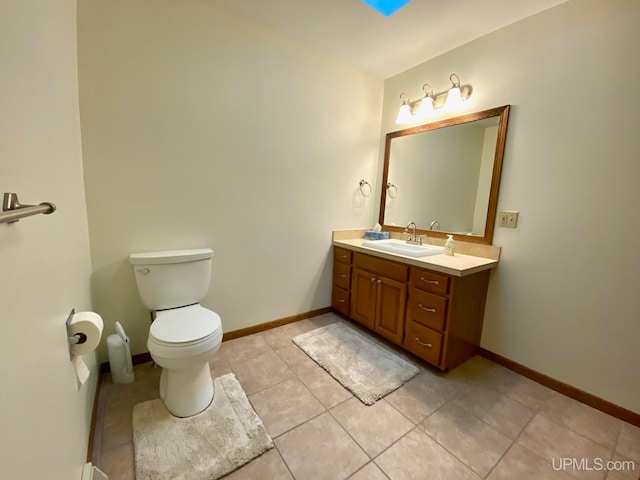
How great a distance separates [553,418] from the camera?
1.51 m

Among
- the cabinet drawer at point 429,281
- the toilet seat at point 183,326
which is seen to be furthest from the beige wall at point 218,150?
the cabinet drawer at point 429,281

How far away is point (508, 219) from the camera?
1910mm

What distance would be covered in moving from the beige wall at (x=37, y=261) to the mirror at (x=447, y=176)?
7.84 ft

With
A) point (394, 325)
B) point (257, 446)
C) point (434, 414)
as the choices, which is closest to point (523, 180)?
point (394, 325)

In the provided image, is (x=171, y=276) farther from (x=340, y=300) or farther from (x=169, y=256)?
(x=340, y=300)

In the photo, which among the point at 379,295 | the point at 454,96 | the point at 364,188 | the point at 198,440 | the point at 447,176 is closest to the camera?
the point at 198,440

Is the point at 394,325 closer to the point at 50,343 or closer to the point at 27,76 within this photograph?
the point at 50,343

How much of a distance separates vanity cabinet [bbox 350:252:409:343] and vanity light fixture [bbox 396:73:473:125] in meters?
1.33

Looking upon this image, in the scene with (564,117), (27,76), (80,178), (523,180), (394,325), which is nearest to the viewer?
(27,76)

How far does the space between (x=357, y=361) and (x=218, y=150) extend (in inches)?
71.6

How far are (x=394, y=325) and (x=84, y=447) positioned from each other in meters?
1.85

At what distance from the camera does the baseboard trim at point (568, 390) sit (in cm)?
151

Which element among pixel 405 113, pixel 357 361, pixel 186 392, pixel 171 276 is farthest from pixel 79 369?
pixel 405 113

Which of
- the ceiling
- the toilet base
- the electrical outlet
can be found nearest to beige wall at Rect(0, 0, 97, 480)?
the toilet base
